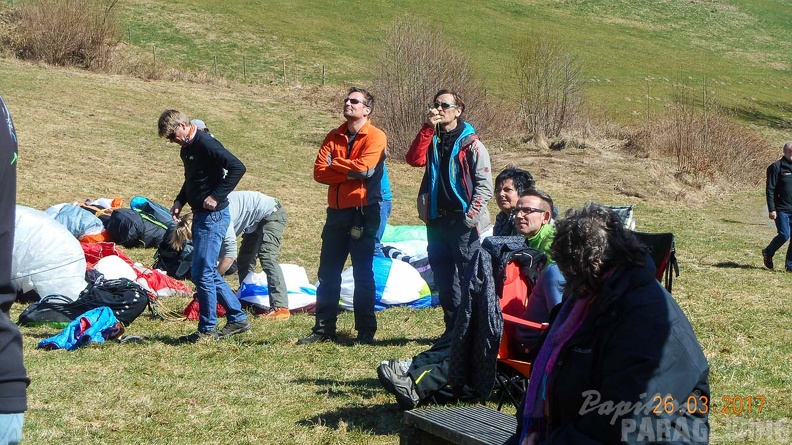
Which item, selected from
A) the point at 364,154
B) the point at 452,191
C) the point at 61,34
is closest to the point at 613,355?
the point at 452,191

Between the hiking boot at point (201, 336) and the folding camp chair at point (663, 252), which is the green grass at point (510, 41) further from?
the folding camp chair at point (663, 252)

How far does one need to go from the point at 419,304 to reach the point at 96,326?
3120 millimetres

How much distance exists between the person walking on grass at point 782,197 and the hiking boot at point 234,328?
7.26 meters

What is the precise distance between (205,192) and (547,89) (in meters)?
19.7

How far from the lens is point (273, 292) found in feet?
27.5

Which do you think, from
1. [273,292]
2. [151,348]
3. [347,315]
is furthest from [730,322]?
[151,348]

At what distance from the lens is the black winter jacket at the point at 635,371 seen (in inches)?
107

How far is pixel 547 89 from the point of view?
2531 cm

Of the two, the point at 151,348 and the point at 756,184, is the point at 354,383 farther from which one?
the point at 756,184

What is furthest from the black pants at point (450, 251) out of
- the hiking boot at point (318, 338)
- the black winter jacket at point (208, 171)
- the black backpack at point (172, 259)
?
the black backpack at point (172, 259)

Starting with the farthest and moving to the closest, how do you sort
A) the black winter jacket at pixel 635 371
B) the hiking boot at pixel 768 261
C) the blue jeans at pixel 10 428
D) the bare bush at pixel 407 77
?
the bare bush at pixel 407 77 < the hiking boot at pixel 768 261 < the black winter jacket at pixel 635 371 < the blue jeans at pixel 10 428

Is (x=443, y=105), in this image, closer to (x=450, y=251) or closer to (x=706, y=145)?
(x=450, y=251)

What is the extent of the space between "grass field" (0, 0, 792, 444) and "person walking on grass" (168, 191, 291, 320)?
0.28 m

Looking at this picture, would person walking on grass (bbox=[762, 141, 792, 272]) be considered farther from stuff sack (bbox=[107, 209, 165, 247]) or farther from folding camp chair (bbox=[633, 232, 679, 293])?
stuff sack (bbox=[107, 209, 165, 247])
